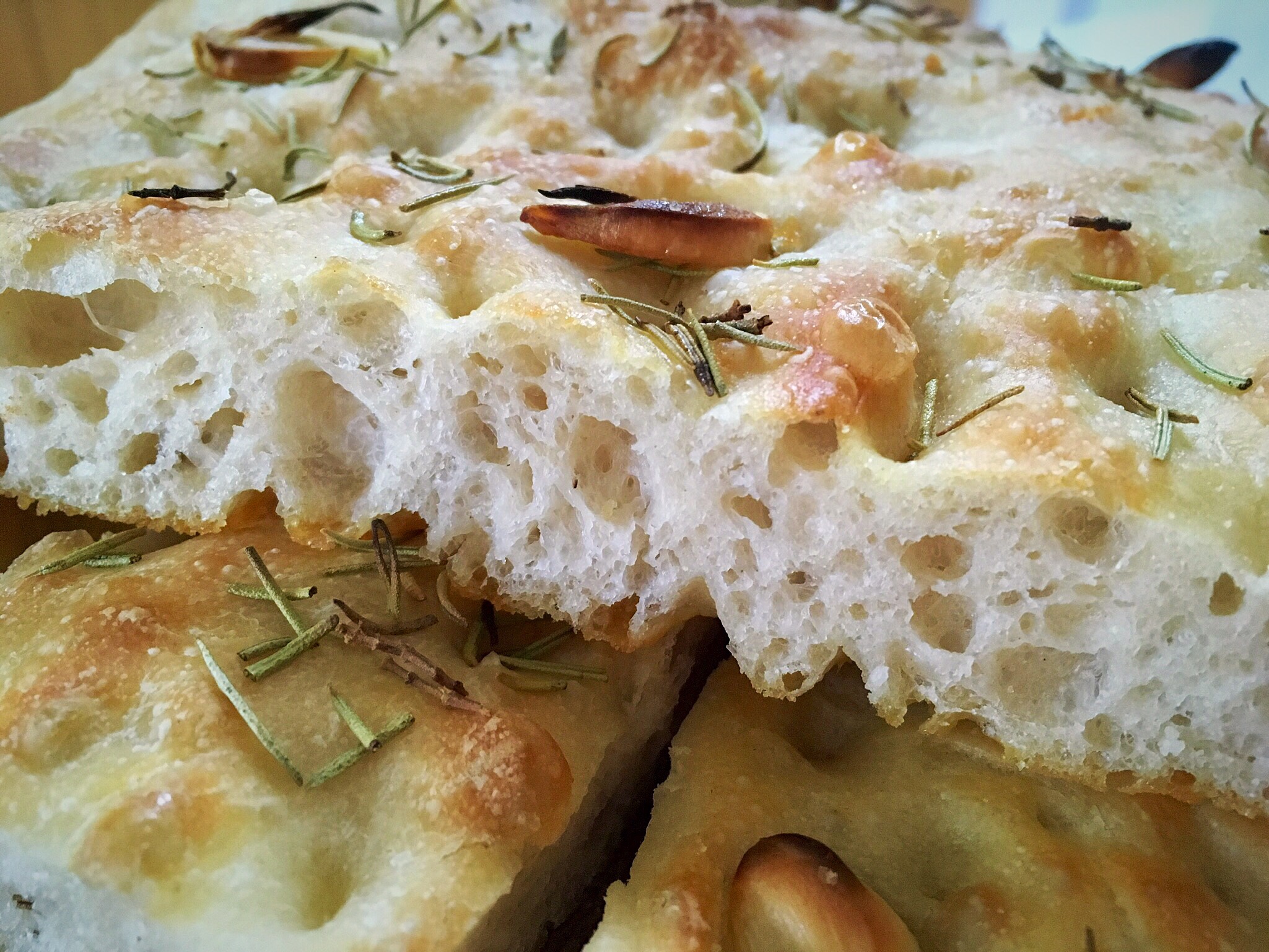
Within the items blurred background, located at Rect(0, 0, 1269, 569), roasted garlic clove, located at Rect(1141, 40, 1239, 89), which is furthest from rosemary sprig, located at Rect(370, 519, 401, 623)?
roasted garlic clove, located at Rect(1141, 40, 1239, 89)

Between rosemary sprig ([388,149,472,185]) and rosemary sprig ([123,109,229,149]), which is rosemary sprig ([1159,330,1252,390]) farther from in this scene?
rosemary sprig ([123,109,229,149])

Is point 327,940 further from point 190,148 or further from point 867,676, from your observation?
point 190,148

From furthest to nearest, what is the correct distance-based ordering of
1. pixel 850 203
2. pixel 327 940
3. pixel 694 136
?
pixel 694 136
pixel 850 203
pixel 327 940

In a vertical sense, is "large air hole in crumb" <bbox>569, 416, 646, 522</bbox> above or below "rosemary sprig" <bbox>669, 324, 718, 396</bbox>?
below

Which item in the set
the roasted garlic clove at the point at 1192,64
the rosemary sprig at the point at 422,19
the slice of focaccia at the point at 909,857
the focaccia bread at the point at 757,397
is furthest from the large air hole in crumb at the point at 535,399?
the roasted garlic clove at the point at 1192,64

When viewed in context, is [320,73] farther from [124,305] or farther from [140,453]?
[140,453]

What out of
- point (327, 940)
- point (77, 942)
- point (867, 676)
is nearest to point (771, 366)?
point (867, 676)
